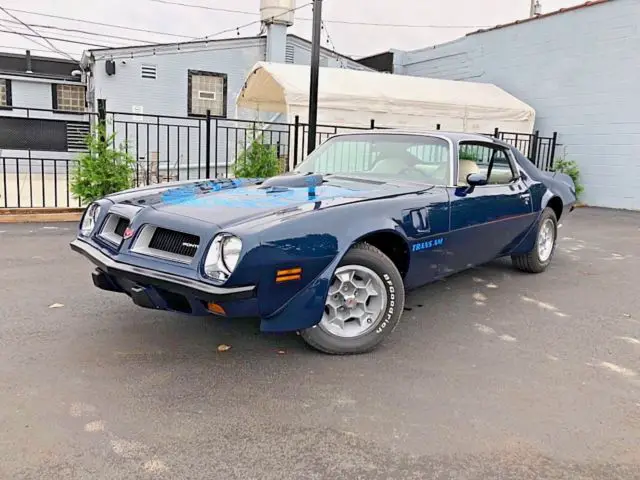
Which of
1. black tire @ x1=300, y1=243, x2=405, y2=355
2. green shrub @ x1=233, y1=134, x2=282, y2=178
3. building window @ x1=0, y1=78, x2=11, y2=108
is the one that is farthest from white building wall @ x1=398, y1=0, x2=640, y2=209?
building window @ x1=0, y1=78, x2=11, y2=108

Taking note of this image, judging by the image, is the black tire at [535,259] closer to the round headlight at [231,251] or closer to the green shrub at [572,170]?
the round headlight at [231,251]

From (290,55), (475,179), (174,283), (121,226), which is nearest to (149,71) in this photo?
(290,55)

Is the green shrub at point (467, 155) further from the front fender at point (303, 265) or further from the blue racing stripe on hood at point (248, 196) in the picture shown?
the front fender at point (303, 265)

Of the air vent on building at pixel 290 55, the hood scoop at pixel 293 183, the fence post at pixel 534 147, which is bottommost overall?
the hood scoop at pixel 293 183

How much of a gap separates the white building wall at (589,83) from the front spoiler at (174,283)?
38.5ft

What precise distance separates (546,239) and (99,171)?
6.12 meters

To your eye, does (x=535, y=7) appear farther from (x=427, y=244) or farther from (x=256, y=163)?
(x=427, y=244)

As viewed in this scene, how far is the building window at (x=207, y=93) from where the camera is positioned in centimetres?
1595

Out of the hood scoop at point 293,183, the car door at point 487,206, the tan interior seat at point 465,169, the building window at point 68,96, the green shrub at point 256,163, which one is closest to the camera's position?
the hood scoop at point 293,183

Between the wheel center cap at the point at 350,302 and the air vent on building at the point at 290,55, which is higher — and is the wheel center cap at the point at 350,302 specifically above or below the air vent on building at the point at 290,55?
below

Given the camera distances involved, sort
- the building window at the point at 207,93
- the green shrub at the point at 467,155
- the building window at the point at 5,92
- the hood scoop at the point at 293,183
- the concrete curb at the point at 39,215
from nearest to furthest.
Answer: the hood scoop at the point at 293,183, the green shrub at the point at 467,155, the concrete curb at the point at 39,215, the building window at the point at 207,93, the building window at the point at 5,92

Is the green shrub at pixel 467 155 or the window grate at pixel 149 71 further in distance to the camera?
the window grate at pixel 149 71

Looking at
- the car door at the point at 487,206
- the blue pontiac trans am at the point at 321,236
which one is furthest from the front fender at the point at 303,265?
the car door at the point at 487,206

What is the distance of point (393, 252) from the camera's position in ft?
11.8
